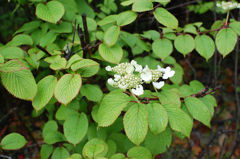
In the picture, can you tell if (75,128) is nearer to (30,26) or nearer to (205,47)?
(30,26)

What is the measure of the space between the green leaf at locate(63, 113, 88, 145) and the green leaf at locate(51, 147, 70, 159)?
21cm

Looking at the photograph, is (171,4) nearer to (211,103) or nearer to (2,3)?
(211,103)

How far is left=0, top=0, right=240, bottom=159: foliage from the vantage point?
0.85 metres

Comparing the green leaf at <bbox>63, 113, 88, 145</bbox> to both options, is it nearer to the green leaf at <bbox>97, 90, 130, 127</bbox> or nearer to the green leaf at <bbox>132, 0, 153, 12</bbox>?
the green leaf at <bbox>97, 90, 130, 127</bbox>

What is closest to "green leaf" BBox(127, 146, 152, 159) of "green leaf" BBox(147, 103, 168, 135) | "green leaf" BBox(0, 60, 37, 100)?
"green leaf" BBox(147, 103, 168, 135)

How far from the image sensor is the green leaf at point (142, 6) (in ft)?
3.49

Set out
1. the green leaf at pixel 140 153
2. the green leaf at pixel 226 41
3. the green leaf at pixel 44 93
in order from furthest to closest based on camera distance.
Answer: the green leaf at pixel 226 41
the green leaf at pixel 140 153
the green leaf at pixel 44 93

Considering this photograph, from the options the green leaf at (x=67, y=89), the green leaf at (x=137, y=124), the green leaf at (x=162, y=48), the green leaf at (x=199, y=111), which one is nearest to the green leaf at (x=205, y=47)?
the green leaf at (x=162, y=48)

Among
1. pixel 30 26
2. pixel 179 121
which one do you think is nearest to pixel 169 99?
pixel 179 121

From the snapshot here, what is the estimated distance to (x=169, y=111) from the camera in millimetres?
885

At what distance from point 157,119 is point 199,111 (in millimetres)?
274

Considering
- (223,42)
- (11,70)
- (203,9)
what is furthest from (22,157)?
(203,9)

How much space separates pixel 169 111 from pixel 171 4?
1802 millimetres

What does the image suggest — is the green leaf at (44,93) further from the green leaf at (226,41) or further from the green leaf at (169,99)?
the green leaf at (226,41)
